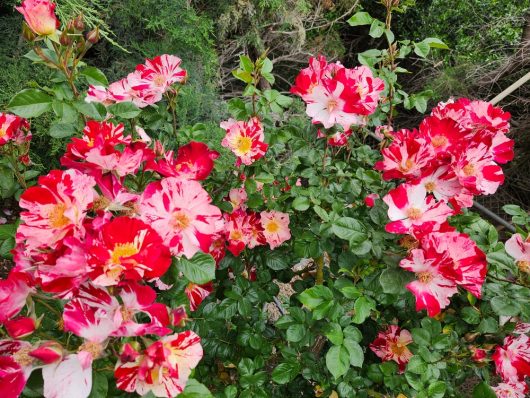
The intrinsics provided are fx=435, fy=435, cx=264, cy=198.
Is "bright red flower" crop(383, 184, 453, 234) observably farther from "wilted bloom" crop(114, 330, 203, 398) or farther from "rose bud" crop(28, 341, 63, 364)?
"rose bud" crop(28, 341, 63, 364)

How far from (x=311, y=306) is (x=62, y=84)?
2.06 feet

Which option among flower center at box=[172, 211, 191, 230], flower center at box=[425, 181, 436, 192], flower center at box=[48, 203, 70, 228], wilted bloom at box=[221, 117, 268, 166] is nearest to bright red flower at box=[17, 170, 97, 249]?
flower center at box=[48, 203, 70, 228]

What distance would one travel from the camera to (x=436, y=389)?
83 centimetres

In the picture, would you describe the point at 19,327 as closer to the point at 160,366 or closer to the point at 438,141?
the point at 160,366

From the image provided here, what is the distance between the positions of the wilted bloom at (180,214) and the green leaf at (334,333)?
1.08 ft

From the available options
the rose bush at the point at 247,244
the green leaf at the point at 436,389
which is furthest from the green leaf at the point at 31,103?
the green leaf at the point at 436,389

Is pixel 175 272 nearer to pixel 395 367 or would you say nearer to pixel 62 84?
pixel 62 84

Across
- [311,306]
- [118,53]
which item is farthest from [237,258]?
[118,53]

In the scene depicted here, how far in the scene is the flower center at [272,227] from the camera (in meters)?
1.09

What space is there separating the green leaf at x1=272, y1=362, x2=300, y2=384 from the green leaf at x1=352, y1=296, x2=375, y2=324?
0.26 metres

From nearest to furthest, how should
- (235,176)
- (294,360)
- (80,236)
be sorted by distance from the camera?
(80,236), (294,360), (235,176)

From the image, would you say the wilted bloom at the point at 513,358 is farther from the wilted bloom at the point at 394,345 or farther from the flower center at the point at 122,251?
the flower center at the point at 122,251

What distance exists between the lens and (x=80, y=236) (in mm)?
534

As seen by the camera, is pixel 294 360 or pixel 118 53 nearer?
pixel 294 360
